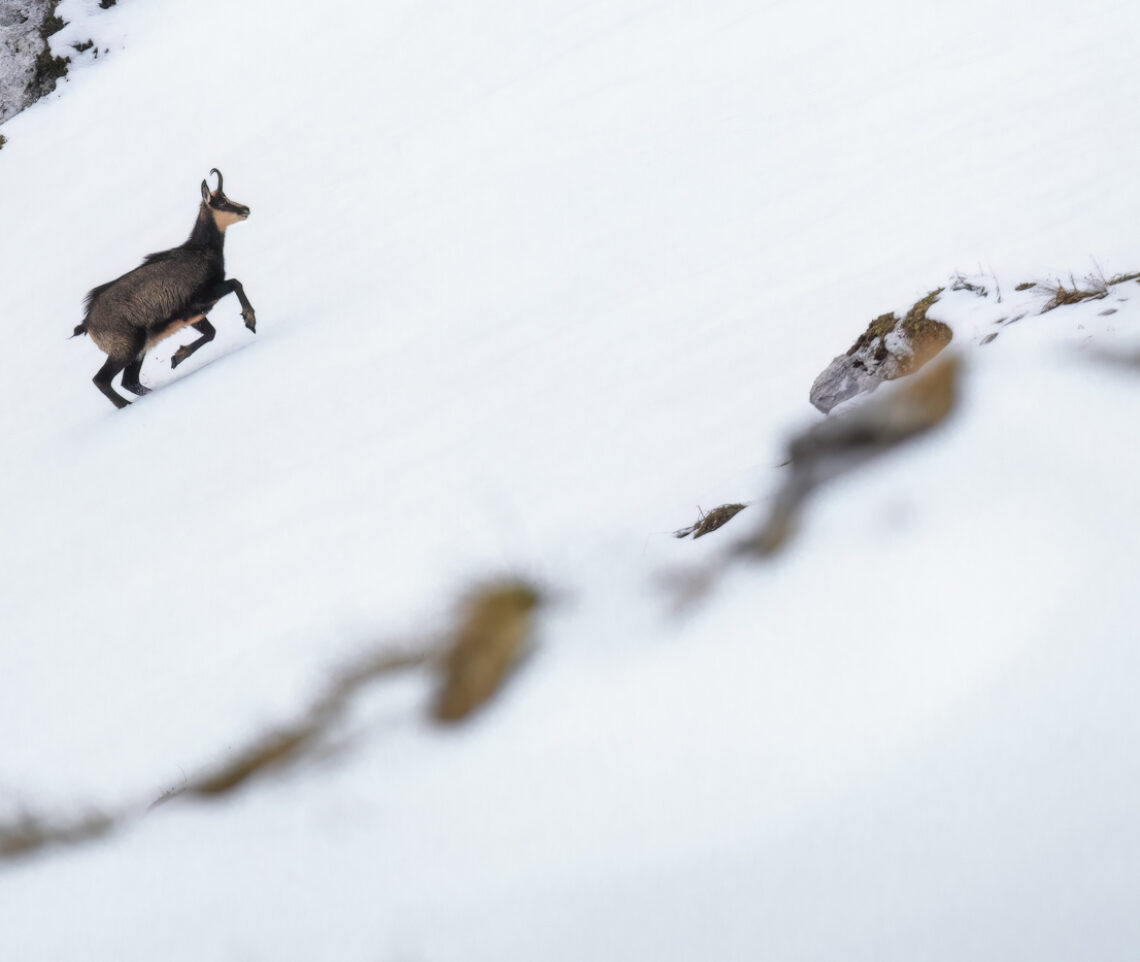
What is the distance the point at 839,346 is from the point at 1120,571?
2.30m

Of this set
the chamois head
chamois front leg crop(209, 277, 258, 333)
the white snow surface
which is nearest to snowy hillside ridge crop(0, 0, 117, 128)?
the white snow surface

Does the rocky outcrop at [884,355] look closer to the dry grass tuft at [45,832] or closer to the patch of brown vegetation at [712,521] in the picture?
the patch of brown vegetation at [712,521]

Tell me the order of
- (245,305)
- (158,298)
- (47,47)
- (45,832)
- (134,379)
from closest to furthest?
(45,832) → (158,298) → (245,305) → (134,379) → (47,47)

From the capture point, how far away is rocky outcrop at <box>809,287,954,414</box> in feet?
11.8

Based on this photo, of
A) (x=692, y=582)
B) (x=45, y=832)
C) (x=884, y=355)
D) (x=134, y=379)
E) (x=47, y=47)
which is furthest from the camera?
(x=47, y=47)

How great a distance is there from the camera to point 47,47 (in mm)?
16234

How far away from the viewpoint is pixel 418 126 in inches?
415

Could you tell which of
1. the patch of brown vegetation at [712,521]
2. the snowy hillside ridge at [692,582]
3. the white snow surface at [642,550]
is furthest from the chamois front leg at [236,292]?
the patch of brown vegetation at [712,521]

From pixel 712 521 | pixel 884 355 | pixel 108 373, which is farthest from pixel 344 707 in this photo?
pixel 108 373

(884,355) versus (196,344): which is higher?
(196,344)

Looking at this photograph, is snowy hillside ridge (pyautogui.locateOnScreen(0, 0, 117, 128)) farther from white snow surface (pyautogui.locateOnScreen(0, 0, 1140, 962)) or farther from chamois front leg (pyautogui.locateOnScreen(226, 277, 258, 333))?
chamois front leg (pyautogui.locateOnScreen(226, 277, 258, 333))

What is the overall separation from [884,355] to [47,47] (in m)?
17.0

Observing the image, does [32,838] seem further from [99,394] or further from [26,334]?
[26,334]

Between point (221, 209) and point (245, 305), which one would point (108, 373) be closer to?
point (245, 305)
